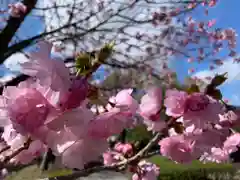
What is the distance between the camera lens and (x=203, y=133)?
0.72 meters

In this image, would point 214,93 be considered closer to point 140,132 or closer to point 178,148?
point 178,148

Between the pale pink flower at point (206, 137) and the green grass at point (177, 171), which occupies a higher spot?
the pale pink flower at point (206, 137)

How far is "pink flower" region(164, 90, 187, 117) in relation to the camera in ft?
2.23

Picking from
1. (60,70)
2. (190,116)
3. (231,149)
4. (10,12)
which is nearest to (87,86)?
(60,70)

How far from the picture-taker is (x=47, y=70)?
1.55 ft

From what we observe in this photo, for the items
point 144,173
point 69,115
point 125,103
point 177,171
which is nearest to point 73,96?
point 69,115

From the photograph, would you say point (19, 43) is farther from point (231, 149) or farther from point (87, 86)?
point (87, 86)

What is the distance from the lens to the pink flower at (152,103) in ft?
2.53

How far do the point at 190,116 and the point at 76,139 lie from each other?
247 millimetres

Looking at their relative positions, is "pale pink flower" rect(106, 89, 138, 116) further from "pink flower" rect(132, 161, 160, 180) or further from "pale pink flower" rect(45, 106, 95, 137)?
"pink flower" rect(132, 161, 160, 180)

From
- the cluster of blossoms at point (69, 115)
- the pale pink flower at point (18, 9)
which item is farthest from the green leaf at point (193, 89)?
the pale pink flower at point (18, 9)

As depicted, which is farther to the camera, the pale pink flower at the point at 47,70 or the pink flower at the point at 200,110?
the pink flower at the point at 200,110

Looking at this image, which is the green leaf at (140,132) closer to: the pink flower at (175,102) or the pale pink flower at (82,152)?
the pink flower at (175,102)

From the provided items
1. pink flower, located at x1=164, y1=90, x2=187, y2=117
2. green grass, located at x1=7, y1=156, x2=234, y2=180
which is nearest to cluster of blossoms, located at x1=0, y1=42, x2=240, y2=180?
pink flower, located at x1=164, y1=90, x2=187, y2=117
